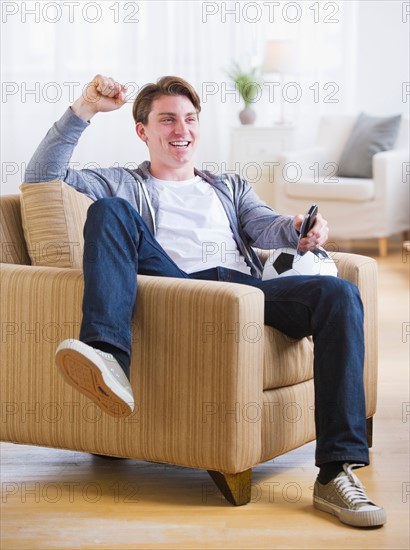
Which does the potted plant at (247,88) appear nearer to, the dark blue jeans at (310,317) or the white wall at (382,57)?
the white wall at (382,57)

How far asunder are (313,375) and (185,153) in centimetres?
74

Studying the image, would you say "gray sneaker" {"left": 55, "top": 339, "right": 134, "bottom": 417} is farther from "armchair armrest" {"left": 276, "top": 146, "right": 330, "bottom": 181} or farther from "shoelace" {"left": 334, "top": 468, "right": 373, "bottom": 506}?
"armchair armrest" {"left": 276, "top": 146, "right": 330, "bottom": 181}

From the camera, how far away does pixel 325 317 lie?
227cm

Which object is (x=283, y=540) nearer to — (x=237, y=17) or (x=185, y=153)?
(x=185, y=153)

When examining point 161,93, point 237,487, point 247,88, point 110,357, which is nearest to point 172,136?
point 161,93

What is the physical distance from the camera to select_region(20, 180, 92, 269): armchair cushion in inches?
96.7

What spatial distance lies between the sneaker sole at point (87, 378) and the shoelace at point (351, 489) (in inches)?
19.3

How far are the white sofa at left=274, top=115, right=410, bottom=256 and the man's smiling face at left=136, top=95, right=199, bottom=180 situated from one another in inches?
120

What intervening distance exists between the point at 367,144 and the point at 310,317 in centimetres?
376

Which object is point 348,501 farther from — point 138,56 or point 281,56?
point 138,56

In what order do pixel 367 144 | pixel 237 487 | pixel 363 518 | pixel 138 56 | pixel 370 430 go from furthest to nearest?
pixel 138 56 < pixel 367 144 < pixel 370 430 < pixel 237 487 < pixel 363 518

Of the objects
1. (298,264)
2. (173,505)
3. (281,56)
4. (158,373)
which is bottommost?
(173,505)

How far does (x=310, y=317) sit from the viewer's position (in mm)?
2318

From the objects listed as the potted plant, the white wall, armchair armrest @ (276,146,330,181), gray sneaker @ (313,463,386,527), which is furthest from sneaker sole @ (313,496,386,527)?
the white wall
